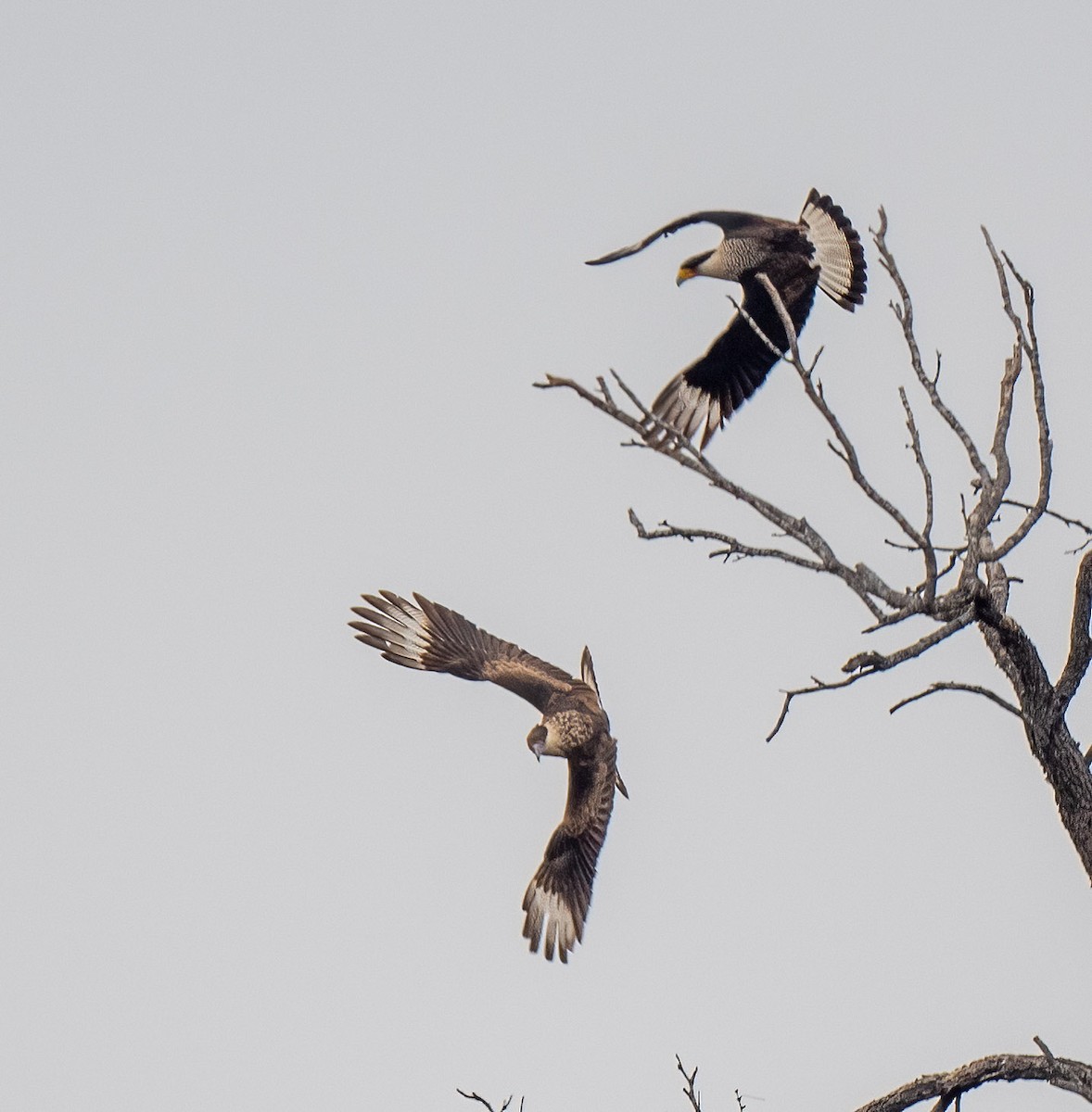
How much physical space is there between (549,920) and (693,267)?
11.2 ft

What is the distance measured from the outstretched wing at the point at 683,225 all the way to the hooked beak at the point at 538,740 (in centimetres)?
216

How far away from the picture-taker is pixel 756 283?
809 centimetres

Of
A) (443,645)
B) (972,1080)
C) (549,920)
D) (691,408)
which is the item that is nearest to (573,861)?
(549,920)

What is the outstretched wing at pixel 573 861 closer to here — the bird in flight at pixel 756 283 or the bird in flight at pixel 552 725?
the bird in flight at pixel 552 725

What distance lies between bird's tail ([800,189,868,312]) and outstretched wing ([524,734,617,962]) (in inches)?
93.5

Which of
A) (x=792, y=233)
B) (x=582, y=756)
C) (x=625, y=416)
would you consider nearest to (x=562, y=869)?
(x=582, y=756)

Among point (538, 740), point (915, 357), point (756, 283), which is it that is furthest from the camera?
point (756, 283)

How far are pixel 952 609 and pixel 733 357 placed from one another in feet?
12.8

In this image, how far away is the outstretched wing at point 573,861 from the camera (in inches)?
293

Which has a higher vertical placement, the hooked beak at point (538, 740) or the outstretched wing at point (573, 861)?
the hooked beak at point (538, 740)

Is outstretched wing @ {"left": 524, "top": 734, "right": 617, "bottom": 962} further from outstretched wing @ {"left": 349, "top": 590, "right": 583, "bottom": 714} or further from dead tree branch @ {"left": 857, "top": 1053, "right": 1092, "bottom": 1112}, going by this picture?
dead tree branch @ {"left": 857, "top": 1053, "right": 1092, "bottom": 1112}

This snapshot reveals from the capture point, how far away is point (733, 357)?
8.19 m

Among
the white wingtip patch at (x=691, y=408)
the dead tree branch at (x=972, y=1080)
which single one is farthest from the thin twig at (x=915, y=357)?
the white wingtip patch at (x=691, y=408)

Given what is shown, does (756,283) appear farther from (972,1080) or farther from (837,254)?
(972,1080)
